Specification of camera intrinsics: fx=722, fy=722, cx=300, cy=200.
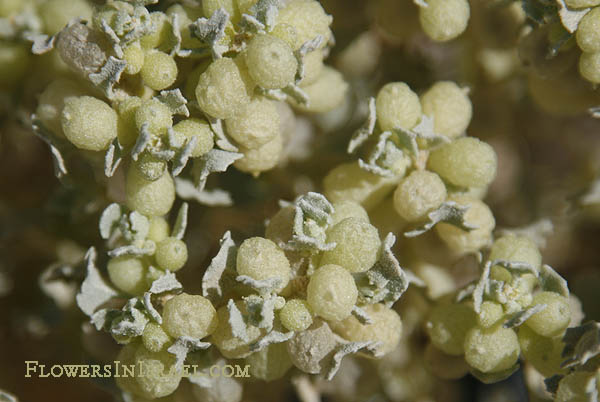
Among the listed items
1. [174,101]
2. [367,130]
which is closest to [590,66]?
[367,130]

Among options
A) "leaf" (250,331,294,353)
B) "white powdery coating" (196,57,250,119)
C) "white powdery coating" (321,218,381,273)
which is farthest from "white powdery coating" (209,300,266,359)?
"white powdery coating" (196,57,250,119)

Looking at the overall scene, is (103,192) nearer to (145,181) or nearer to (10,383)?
(145,181)

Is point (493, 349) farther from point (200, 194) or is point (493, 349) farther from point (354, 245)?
point (200, 194)

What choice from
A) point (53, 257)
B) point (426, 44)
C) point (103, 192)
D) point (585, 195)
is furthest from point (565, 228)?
point (53, 257)

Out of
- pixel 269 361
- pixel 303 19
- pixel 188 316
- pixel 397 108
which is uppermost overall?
pixel 303 19

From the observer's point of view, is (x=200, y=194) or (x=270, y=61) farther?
(x=200, y=194)

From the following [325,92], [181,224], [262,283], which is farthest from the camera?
[325,92]
